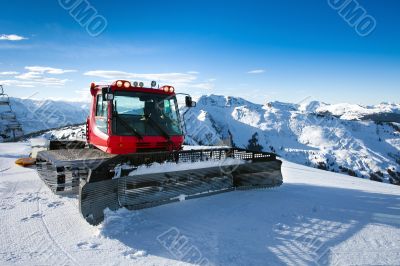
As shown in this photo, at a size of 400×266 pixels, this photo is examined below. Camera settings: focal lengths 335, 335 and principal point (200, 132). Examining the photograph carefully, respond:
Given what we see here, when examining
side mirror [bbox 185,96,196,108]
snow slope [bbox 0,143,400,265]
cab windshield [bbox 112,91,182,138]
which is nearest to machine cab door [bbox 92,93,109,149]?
cab windshield [bbox 112,91,182,138]

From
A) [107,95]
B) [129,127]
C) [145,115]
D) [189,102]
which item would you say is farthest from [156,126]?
[107,95]

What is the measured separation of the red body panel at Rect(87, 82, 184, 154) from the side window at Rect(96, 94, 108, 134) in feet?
0.33

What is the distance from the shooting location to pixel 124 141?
291 inches

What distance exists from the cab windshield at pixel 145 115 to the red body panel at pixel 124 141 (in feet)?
0.35

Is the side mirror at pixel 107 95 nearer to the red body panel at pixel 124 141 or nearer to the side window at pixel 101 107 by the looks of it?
the red body panel at pixel 124 141

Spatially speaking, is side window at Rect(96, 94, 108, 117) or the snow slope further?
side window at Rect(96, 94, 108, 117)

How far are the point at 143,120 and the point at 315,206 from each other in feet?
13.9

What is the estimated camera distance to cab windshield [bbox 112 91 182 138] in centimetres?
755

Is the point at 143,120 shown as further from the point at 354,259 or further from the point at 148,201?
the point at 354,259

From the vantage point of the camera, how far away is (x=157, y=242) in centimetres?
486

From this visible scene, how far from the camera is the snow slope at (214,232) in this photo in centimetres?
436

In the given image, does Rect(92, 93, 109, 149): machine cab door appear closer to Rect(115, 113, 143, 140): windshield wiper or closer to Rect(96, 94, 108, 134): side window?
Rect(96, 94, 108, 134): side window

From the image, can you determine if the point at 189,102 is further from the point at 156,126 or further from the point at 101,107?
the point at 101,107

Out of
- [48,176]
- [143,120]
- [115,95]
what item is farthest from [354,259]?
[48,176]
